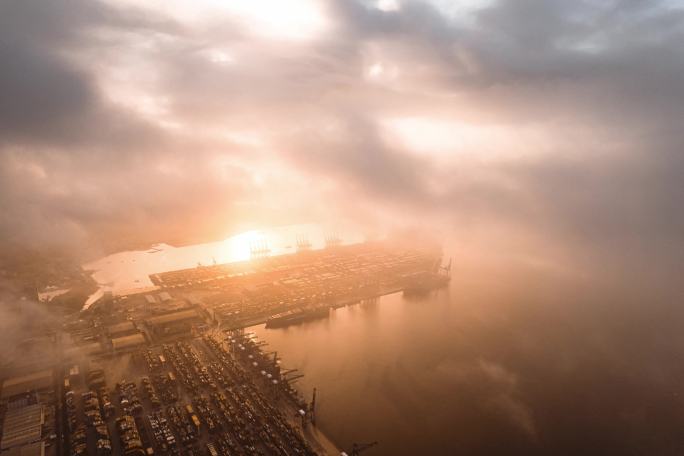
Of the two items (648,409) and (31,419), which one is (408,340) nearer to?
(648,409)

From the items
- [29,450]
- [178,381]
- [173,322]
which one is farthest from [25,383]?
[173,322]

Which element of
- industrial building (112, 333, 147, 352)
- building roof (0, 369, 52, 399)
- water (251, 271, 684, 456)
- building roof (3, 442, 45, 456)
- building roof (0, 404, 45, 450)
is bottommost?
water (251, 271, 684, 456)

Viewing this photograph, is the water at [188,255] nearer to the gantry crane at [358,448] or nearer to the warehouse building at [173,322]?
the warehouse building at [173,322]

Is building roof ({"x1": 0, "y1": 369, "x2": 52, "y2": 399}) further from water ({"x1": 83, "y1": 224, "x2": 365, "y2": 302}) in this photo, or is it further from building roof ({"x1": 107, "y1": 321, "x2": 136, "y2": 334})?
water ({"x1": 83, "y1": 224, "x2": 365, "y2": 302})

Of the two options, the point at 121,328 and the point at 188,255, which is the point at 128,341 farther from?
the point at 188,255

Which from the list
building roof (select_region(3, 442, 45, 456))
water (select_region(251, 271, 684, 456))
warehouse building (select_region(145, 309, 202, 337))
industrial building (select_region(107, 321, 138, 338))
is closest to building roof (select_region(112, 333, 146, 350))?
industrial building (select_region(107, 321, 138, 338))

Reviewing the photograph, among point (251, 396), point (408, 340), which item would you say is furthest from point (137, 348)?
point (408, 340)
